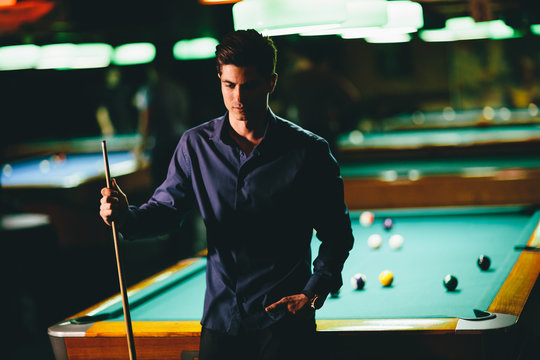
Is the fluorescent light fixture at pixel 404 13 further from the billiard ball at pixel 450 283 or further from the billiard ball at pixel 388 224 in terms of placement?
the billiard ball at pixel 450 283

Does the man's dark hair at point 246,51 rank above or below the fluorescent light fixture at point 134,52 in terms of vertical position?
below

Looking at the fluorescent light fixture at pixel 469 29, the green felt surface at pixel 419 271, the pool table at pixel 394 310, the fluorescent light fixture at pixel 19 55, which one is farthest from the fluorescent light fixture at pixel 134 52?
the pool table at pixel 394 310

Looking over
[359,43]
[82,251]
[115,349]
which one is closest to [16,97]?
[82,251]

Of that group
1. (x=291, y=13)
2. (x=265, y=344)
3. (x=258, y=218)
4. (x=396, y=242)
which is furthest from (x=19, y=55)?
(x=265, y=344)

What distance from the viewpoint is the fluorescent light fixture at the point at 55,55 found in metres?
7.03

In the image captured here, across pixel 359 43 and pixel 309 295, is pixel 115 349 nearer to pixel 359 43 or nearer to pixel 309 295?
pixel 309 295

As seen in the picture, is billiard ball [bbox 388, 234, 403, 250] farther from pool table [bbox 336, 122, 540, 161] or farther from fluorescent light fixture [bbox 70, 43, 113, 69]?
fluorescent light fixture [bbox 70, 43, 113, 69]

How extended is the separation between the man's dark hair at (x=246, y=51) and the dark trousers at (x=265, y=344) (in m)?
0.70

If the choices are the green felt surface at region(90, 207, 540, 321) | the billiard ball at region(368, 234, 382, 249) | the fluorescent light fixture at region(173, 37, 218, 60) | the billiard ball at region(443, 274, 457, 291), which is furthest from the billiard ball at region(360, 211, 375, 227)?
the fluorescent light fixture at region(173, 37, 218, 60)

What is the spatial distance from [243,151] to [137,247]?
16.4 feet

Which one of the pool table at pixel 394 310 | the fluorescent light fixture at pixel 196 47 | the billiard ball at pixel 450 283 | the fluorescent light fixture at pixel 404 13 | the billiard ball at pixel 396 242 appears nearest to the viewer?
the pool table at pixel 394 310

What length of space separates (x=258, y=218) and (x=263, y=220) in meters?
0.01

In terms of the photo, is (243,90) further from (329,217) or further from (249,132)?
(329,217)

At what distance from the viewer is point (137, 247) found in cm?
678
